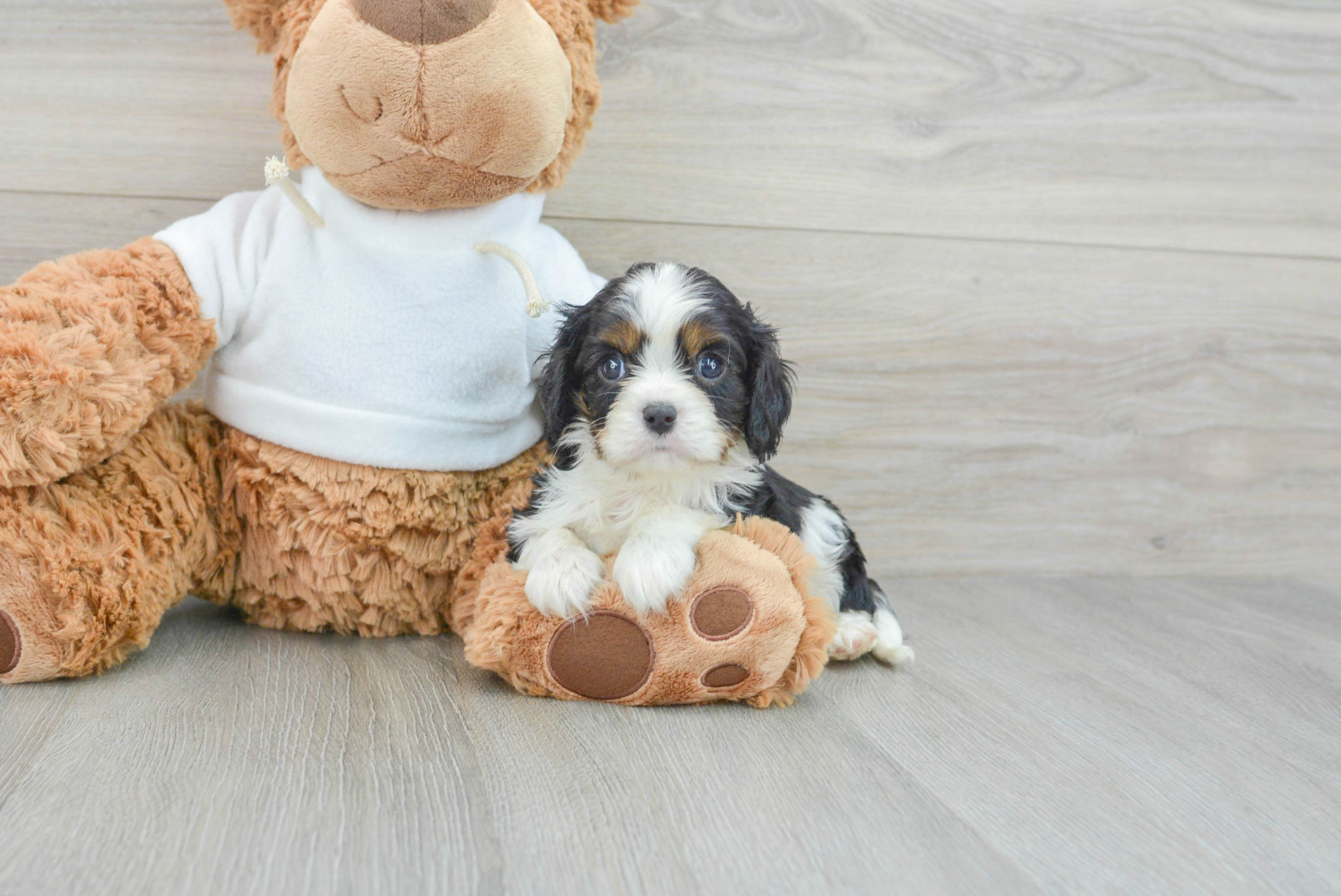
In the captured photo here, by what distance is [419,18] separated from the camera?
1.25 metres

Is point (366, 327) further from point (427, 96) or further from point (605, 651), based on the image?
point (605, 651)

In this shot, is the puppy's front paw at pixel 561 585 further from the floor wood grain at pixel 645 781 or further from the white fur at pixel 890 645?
the white fur at pixel 890 645

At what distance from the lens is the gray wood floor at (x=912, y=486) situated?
0.99 meters

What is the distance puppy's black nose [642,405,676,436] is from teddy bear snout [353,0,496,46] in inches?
19.5

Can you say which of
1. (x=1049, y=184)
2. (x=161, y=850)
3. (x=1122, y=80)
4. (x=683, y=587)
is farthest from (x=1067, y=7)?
(x=161, y=850)

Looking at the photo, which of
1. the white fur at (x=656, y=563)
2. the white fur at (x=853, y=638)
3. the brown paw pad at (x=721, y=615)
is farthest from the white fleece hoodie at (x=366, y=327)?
the white fur at (x=853, y=638)

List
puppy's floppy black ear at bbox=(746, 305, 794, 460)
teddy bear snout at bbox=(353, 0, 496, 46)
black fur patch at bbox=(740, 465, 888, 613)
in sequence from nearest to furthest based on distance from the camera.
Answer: teddy bear snout at bbox=(353, 0, 496, 46), puppy's floppy black ear at bbox=(746, 305, 794, 460), black fur patch at bbox=(740, 465, 888, 613)

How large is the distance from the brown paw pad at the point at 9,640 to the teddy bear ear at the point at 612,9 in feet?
3.53

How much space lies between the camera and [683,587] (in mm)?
1293

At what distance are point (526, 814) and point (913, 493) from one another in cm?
129

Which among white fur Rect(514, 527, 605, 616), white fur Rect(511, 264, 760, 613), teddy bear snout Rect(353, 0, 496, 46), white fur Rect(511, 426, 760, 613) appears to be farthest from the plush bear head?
white fur Rect(514, 527, 605, 616)

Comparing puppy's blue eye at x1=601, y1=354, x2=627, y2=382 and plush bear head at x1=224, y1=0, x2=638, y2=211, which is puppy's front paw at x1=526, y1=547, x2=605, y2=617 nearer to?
puppy's blue eye at x1=601, y1=354, x2=627, y2=382

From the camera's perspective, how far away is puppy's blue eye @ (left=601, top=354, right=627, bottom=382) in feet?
4.42

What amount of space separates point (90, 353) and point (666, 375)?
0.70m
